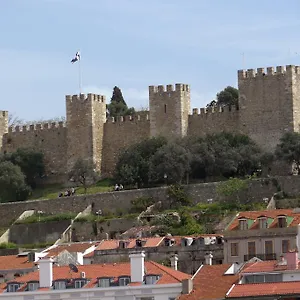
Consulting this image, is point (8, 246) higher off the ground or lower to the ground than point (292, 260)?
lower

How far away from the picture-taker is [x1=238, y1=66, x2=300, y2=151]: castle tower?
86.0 meters

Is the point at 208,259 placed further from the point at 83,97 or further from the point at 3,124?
the point at 3,124

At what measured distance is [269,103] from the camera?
284 feet

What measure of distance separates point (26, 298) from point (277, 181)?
2964 centimetres

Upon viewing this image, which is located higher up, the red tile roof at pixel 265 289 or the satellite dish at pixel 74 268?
the satellite dish at pixel 74 268

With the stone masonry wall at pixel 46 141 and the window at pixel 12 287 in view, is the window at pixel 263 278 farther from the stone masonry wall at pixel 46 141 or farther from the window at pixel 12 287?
the stone masonry wall at pixel 46 141

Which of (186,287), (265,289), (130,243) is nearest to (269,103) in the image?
(130,243)

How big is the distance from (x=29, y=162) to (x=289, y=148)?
1622 centimetres

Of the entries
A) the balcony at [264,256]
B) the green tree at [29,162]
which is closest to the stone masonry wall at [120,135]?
the green tree at [29,162]

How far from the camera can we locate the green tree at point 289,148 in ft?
272

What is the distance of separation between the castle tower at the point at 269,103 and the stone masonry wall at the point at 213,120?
1.19 metres

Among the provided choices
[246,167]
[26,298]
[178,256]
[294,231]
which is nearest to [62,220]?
[246,167]

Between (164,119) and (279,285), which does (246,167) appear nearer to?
(164,119)

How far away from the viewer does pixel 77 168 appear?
9056cm
